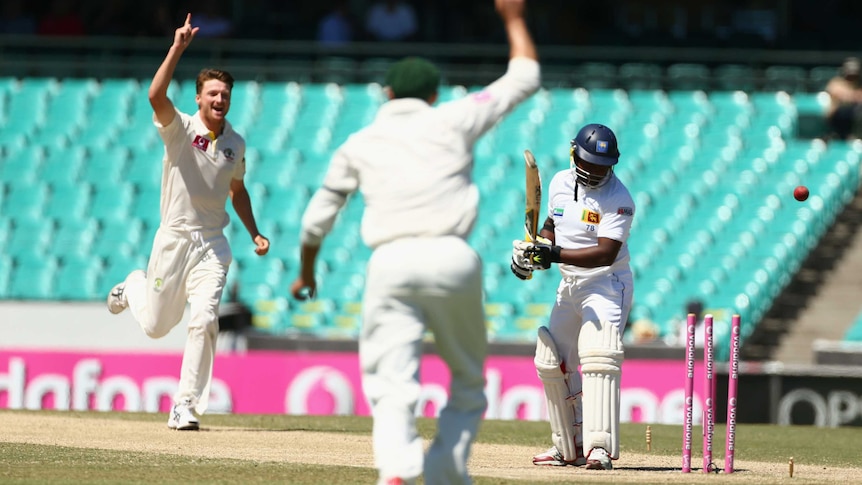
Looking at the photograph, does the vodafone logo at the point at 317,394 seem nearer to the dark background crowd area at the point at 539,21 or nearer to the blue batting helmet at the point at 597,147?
the blue batting helmet at the point at 597,147

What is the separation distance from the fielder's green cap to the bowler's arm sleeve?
348 mm

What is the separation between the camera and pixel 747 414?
14.7m

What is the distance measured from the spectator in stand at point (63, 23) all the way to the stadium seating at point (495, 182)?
0.95m

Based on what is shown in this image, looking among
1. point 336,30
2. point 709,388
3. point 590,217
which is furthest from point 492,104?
point 336,30

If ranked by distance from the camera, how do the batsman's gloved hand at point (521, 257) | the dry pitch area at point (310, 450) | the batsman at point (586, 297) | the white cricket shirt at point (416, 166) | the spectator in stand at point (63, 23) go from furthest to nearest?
the spectator in stand at point (63, 23)
the batsman at point (586, 297)
the batsman's gloved hand at point (521, 257)
the dry pitch area at point (310, 450)
the white cricket shirt at point (416, 166)

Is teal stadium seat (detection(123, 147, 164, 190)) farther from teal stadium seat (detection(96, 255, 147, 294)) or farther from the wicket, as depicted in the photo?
the wicket

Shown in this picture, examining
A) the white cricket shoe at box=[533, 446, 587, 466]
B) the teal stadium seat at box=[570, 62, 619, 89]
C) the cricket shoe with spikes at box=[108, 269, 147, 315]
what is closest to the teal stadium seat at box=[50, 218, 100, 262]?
the teal stadium seat at box=[570, 62, 619, 89]

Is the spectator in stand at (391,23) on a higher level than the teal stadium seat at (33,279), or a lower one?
higher

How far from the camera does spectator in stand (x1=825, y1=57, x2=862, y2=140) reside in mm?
20219

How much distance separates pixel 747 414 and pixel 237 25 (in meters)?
12.6

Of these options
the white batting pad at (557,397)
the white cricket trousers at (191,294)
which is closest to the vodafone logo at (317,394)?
the white cricket trousers at (191,294)

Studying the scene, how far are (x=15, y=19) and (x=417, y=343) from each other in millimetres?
19971

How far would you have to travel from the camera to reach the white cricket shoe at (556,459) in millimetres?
8656

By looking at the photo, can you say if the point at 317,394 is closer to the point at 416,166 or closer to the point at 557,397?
the point at 557,397
